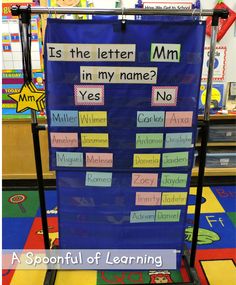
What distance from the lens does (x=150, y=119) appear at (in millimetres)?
1476

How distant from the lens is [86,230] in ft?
5.84

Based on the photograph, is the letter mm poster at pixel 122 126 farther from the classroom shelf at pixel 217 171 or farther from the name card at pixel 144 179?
the classroom shelf at pixel 217 171

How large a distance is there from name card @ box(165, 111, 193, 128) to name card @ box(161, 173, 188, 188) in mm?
300

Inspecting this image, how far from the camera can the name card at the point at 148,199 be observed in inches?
65.9

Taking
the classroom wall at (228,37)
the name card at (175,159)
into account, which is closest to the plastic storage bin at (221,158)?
the classroom wall at (228,37)

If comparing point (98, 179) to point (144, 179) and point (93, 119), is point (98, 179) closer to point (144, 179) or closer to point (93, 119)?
point (144, 179)

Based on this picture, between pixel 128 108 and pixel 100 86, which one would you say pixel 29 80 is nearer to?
pixel 100 86

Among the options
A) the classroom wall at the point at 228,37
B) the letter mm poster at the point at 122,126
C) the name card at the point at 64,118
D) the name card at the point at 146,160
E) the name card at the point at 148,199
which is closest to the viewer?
the letter mm poster at the point at 122,126

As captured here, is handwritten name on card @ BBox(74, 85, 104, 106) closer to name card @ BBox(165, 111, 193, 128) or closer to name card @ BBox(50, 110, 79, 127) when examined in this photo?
name card @ BBox(50, 110, 79, 127)

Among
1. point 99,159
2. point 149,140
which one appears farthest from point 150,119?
point 99,159

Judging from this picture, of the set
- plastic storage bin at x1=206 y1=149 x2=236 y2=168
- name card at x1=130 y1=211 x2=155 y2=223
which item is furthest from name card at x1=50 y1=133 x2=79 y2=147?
plastic storage bin at x1=206 y1=149 x2=236 y2=168

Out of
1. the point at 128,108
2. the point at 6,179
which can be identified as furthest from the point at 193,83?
the point at 6,179

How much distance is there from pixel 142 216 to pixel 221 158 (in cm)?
140

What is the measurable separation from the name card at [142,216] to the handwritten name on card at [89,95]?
2.37 ft
